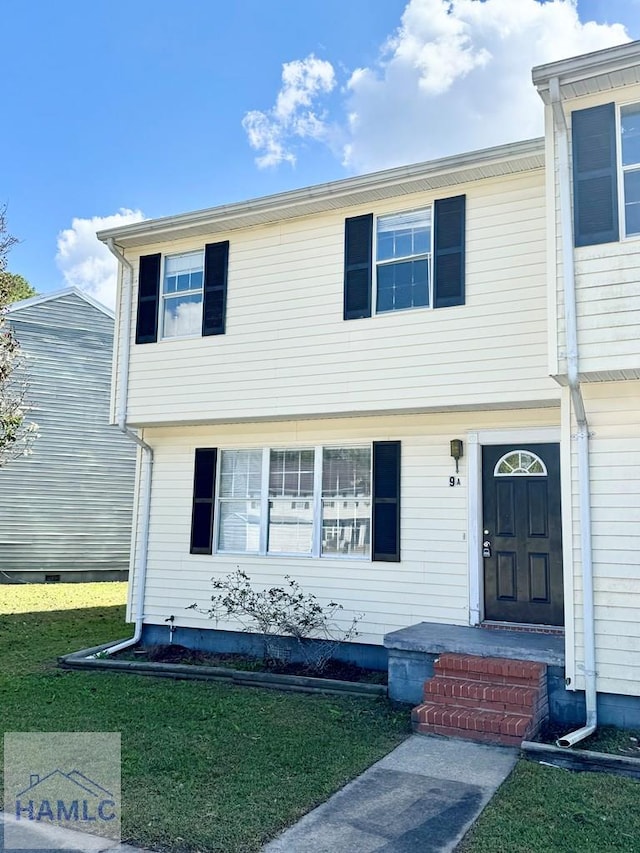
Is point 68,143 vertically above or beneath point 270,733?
above

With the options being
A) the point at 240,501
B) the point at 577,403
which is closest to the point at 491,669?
the point at 577,403

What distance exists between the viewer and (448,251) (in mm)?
7223

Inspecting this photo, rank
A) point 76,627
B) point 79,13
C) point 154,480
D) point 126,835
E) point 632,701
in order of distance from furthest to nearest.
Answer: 1. point 79,13
2. point 76,627
3. point 154,480
4. point 632,701
5. point 126,835

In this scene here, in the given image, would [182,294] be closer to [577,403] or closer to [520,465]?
[520,465]

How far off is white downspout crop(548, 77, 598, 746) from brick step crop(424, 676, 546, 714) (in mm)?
388

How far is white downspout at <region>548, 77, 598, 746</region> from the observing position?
17.6ft

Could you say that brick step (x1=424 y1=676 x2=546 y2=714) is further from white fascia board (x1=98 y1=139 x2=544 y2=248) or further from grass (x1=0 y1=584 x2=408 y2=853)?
white fascia board (x1=98 y1=139 x2=544 y2=248)

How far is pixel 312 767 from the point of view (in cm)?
460

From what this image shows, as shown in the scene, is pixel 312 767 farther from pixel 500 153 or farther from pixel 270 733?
pixel 500 153

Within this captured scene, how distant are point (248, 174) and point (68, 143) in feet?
31.6

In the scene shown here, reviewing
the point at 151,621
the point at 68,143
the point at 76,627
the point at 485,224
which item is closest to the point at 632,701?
the point at 485,224

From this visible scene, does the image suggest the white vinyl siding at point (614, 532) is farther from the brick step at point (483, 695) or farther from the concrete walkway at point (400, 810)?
the concrete walkway at point (400, 810)

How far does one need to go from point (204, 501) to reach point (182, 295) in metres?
2.77

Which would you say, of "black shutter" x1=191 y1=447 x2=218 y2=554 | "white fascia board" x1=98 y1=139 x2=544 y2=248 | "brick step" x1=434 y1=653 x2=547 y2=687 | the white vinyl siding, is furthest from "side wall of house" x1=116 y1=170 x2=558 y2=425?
"brick step" x1=434 y1=653 x2=547 y2=687
